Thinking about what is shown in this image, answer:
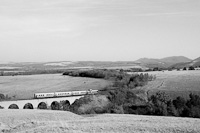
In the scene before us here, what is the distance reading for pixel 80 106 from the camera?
2359 inches

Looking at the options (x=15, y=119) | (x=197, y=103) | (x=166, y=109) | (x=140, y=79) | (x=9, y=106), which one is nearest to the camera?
(x=15, y=119)

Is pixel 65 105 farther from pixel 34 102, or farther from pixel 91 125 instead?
pixel 91 125

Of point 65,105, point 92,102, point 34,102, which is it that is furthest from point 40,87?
point 65,105

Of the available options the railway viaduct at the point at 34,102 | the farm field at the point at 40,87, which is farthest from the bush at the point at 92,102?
the farm field at the point at 40,87

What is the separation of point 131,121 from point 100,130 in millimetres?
4506

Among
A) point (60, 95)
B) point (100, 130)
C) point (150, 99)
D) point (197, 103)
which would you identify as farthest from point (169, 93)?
point (100, 130)

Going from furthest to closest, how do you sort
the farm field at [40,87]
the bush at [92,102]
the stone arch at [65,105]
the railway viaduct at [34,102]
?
the farm field at [40,87]
the bush at [92,102]
the railway viaduct at [34,102]
the stone arch at [65,105]

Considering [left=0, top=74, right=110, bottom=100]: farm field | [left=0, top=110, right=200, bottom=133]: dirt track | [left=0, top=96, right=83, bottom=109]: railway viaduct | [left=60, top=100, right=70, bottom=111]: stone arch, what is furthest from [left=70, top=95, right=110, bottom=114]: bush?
[left=0, top=110, right=200, bottom=133]: dirt track

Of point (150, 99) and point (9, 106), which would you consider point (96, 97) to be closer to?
point (150, 99)

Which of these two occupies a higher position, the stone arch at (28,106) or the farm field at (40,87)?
the farm field at (40,87)

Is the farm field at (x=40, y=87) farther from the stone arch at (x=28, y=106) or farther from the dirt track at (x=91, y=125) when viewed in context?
the dirt track at (x=91, y=125)

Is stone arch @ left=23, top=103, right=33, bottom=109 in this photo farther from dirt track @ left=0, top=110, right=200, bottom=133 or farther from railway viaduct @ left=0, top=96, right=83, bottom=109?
dirt track @ left=0, top=110, right=200, bottom=133

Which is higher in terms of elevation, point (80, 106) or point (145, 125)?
point (145, 125)

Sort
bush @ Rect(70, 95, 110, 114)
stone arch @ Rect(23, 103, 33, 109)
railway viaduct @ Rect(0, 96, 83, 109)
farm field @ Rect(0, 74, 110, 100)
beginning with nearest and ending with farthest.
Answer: railway viaduct @ Rect(0, 96, 83, 109) → bush @ Rect(70, 95, 110, 114) → stone arch @ Rect(23, 103, 33, 109) → farm field @ Rect(0, 74, 110, 100)
